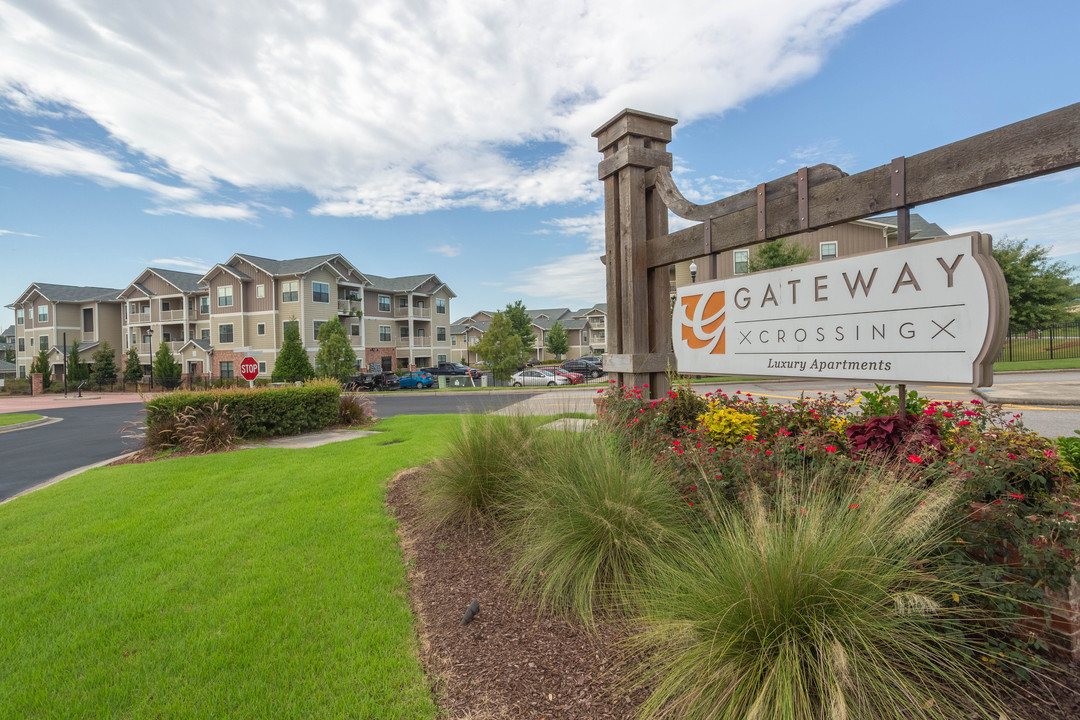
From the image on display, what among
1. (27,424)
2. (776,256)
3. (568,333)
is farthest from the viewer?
(568,333)

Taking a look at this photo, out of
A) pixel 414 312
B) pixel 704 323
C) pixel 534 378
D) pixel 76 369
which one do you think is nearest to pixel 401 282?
pixel 414 312

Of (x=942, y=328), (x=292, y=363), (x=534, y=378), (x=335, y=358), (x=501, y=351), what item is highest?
(x=501, y=351)

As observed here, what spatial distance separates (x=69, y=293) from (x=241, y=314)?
24.9 meters

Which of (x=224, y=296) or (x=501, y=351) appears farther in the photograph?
(x=224, y=296)

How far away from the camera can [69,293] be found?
4862 centimetres

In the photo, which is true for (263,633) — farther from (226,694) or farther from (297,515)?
(297,515)

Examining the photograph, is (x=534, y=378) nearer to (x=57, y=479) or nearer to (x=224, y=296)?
(x=224, y=296)

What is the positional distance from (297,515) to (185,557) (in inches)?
40.9

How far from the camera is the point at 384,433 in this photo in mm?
11375

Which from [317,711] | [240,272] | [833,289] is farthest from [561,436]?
[240,272]

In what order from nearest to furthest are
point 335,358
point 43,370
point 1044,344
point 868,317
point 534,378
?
point 868,317 < point 1044,344 < point 335,358 < point 534,378 < point 43,370

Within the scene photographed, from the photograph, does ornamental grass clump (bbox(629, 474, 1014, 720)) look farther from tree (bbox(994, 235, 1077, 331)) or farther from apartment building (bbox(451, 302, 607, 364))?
apartment building (bbox(451, 302, 607, 364))

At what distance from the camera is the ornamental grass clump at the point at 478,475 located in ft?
15.0

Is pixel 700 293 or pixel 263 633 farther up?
pixel 700 293
